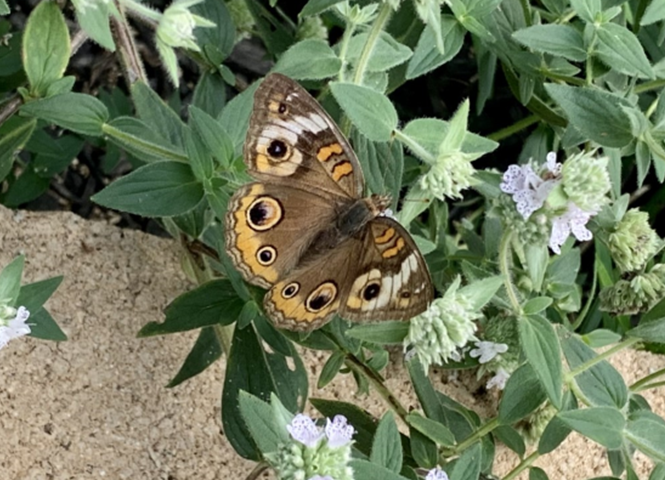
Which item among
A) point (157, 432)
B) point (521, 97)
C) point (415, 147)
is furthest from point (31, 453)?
point (521, 97)

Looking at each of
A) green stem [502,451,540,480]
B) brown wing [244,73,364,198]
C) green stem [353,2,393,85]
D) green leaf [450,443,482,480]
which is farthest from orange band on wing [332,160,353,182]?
green stem [502,451,540,480]

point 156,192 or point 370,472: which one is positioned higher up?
point 156,192

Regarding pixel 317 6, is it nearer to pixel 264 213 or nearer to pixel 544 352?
pixel 264 213

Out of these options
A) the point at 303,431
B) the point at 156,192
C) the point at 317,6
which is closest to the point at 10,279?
the point at 156,192

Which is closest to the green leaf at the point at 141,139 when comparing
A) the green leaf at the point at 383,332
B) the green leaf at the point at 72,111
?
the green leaf at the point at 72,111

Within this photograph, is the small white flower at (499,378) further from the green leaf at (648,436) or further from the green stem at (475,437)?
the green leaf at (648,436)

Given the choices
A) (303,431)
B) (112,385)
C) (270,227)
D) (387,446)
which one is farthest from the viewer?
(112,385)
